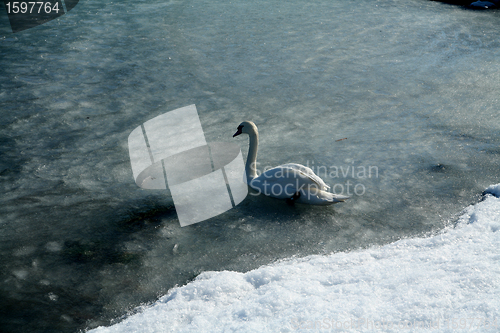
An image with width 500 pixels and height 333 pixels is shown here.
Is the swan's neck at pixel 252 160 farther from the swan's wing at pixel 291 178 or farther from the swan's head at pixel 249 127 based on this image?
the swan's wing at pixel 291 178

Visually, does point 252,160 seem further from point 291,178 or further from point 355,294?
point 355,294

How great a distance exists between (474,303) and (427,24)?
793 cm

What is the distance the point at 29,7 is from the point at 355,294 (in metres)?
10.3

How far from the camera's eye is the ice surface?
8.20ft

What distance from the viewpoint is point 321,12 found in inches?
390

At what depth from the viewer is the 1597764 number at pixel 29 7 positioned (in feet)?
31.6

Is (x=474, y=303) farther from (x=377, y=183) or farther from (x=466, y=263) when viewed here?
(x=377, y=183)

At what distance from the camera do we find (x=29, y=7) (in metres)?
10.1

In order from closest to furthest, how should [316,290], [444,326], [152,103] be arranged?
1. [444,326]
2. [316,290]
3. [152,103]

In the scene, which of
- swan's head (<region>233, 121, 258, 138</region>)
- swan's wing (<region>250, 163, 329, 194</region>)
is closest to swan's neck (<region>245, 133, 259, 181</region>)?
swan's head (<region>233, 121, 258, 138</region>)

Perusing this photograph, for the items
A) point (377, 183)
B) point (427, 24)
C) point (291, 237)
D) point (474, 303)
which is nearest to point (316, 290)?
point (291, 237)

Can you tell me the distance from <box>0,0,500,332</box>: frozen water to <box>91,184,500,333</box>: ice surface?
77 millimetres

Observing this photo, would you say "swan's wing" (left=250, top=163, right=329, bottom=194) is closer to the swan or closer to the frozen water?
the swan

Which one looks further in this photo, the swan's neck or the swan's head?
the swan's head
